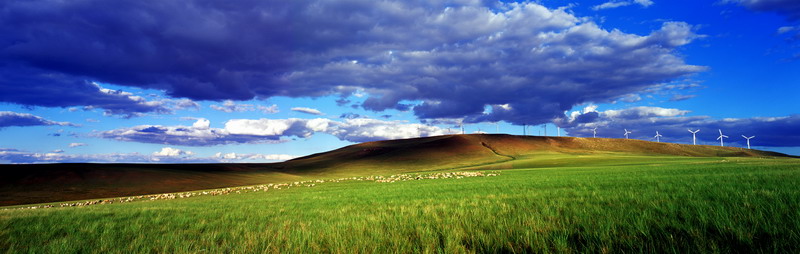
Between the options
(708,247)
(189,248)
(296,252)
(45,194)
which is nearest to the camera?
(708,247)

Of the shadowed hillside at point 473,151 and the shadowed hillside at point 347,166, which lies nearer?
the shadowed hillside at point 347,166

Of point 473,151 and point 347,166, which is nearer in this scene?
point 347,166

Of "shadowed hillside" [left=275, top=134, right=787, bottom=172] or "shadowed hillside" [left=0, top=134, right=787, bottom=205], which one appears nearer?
"shadowed hillside" [left=0, top=134, right=787, bottom=205]

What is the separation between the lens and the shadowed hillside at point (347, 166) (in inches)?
2552

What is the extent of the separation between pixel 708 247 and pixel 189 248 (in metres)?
6.28

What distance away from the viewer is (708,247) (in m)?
3.36

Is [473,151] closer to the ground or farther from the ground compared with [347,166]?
farther from the ground

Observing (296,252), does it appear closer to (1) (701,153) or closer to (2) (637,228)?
(2) (637,228)

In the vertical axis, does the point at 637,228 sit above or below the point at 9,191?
above

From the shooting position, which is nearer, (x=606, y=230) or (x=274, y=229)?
(x=606, y=230)

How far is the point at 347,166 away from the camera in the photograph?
12588 cm

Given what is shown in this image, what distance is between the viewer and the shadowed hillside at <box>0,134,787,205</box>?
64.8 metres

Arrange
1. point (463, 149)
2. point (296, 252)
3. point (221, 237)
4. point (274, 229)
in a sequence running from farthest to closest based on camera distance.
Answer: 1. point (463, 149)
2. point (274, 229)
3. point (221, 237)
4. point (296, 252)

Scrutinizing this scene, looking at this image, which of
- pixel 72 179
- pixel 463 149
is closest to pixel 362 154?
pixel 463 149
